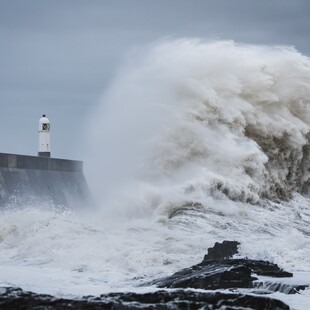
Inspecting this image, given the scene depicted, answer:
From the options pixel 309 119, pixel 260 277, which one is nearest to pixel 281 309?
pixel 260 277

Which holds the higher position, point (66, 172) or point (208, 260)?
point (66, 172)

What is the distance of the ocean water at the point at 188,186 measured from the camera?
35.1 feet

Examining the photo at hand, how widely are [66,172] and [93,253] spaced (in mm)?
4870

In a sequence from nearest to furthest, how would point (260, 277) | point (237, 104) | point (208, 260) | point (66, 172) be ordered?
point (260, 277), point (208, 260), point (66, 172), point (237, 104)

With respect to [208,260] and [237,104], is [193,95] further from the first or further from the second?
[208,260]

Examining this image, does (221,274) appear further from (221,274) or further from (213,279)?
(213,279)

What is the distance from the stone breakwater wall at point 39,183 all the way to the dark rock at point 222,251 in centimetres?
405

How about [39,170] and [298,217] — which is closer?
[39,170]

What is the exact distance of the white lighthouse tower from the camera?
15.5m

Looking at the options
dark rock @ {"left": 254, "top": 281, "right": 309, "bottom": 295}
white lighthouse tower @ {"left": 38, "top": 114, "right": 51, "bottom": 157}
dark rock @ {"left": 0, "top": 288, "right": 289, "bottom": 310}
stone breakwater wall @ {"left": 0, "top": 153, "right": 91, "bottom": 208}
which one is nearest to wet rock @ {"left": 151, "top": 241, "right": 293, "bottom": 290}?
dark rock @ {"left": 254, "top": 281, "right": 309, "bottom": 295}

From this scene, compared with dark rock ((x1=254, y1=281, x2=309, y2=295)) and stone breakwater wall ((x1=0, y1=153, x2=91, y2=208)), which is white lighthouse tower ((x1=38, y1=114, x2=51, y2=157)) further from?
dark rock ((x1=254, y1=281, x2=309, y2=295))

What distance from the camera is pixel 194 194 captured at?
50.4 ft

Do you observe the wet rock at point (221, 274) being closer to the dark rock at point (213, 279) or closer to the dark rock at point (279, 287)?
the dark rock at point (213, 279)

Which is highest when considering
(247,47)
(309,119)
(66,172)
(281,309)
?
(247,47)
